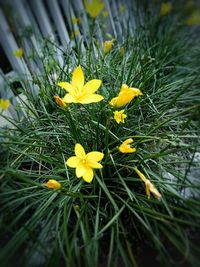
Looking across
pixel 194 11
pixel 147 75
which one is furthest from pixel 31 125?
pixel 194 11

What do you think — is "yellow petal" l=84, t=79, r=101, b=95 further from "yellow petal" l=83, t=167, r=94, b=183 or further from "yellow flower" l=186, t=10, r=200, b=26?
"yellow flower" l=186, t=10, r=200, b=26

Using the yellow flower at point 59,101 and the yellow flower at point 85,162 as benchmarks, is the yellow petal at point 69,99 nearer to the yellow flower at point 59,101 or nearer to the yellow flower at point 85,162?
the yellow flower at point 59,101

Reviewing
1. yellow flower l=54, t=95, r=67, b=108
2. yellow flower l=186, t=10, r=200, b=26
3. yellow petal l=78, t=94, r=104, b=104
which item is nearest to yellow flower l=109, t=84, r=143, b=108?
yellow petal l=78, t=94, r=104, b=104

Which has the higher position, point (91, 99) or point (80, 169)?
point (91, 99)

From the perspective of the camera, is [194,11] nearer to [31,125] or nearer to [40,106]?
[40,106]

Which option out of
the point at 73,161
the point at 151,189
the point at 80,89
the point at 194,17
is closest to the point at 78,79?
the point at 80,89

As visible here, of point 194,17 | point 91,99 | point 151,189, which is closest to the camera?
point 151,189

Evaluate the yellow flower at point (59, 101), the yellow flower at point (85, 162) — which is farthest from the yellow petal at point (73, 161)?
the yellow flower at point (59, 101)

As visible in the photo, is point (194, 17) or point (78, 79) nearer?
point (78, 79)

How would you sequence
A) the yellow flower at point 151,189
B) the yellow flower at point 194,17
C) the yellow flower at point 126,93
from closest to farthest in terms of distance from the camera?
the yellow flower at point 151,189
the yellow flower at point 126,93
the yellow flower at point 194,17

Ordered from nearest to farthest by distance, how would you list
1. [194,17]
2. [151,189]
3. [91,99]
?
[151,189] → [91,99] → [194,17]

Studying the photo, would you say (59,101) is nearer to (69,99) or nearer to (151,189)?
(69,99)
